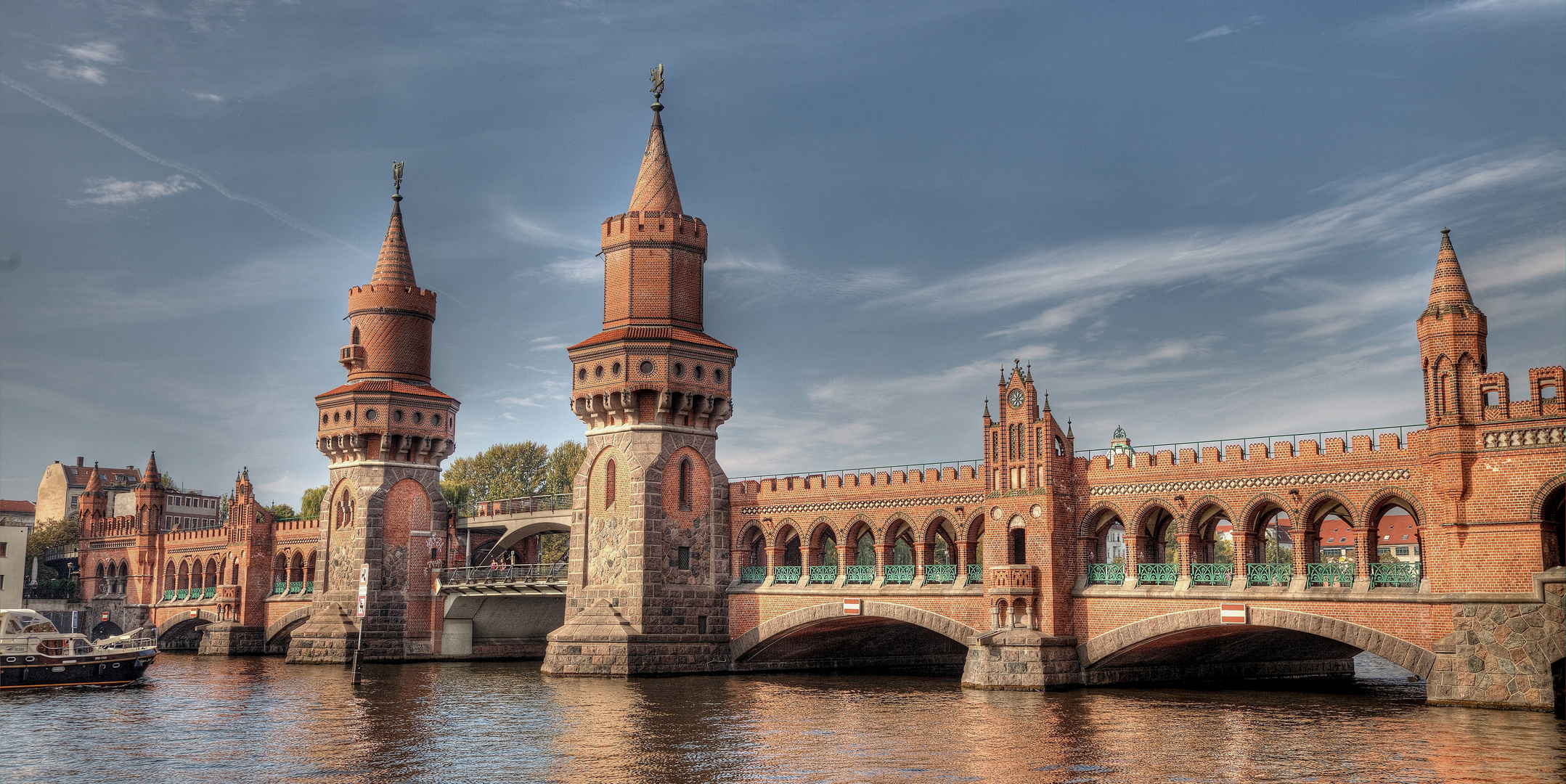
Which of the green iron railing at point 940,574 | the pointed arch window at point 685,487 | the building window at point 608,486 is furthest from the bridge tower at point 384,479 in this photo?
the green iron railing at point 940,574

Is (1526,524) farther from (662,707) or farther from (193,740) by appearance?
(193,740)

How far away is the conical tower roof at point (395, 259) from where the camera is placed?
69.8m

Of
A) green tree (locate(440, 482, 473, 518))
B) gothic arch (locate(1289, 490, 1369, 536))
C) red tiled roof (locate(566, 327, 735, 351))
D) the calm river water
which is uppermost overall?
red tiled roof (locate(566, 327, 735, 351))

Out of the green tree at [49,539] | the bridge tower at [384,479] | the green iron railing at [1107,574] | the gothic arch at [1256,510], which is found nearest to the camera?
the gothic arch at [1256,510]

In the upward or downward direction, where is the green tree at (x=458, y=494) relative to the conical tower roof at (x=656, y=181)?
downward

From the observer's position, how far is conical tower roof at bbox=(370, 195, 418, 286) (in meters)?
69.8

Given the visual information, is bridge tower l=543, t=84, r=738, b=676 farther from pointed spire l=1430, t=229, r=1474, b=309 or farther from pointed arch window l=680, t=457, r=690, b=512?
pointed spire l=1430, t=229, r=1474, b=309

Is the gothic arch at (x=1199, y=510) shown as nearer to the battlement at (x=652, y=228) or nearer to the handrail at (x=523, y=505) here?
the battlement at (x=652, y=228)

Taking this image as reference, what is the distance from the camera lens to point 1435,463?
3816 centimetres

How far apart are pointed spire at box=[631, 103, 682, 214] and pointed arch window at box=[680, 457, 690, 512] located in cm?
1078

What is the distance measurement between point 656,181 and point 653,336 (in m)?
7.47

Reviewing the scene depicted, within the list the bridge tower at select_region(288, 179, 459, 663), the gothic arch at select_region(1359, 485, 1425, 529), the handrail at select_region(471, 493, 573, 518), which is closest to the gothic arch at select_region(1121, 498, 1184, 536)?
the gothic arch at select_region(1359, 485, 1425, 529)

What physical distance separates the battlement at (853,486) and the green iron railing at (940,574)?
2.80 metres

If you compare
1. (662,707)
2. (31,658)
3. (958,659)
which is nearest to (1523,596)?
(662,707)
